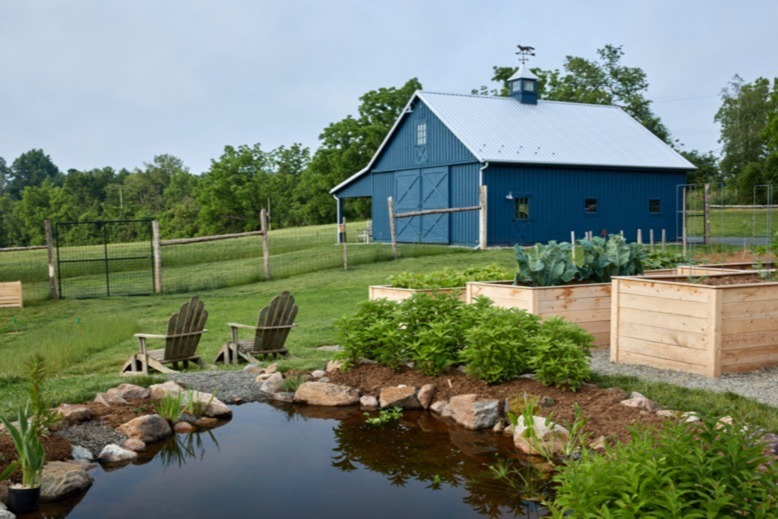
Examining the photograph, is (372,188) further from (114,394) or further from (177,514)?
(177,514)

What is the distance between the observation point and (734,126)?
5625 cm

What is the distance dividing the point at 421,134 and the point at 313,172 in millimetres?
24035

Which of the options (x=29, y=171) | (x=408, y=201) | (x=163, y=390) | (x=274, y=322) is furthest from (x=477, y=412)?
(x=29, y=171)

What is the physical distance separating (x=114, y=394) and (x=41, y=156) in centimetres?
11599

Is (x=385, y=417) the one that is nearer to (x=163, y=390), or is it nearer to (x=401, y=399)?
(x=401, y=399)

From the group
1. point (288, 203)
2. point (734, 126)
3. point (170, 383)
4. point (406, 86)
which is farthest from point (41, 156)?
point (170, 383)

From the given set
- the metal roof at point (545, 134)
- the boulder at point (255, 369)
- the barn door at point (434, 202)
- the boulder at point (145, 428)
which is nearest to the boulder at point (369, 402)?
the boulder at point (255, 369)

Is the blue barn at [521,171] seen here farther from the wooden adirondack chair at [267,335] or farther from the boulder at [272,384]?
the boulder at [272,384]

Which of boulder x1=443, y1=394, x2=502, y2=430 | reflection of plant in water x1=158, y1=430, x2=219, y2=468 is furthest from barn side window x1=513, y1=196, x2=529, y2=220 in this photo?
reflection of plant in water x1=158, y1=430, x2=219, y2=468

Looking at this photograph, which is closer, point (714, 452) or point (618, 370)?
point (714, 452)

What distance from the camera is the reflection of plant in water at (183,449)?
589 cm

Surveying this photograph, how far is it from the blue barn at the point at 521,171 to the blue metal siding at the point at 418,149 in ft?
0.11

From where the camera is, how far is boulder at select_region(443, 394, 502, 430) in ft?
Result: 20.8

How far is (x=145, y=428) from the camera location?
6.14 meters
